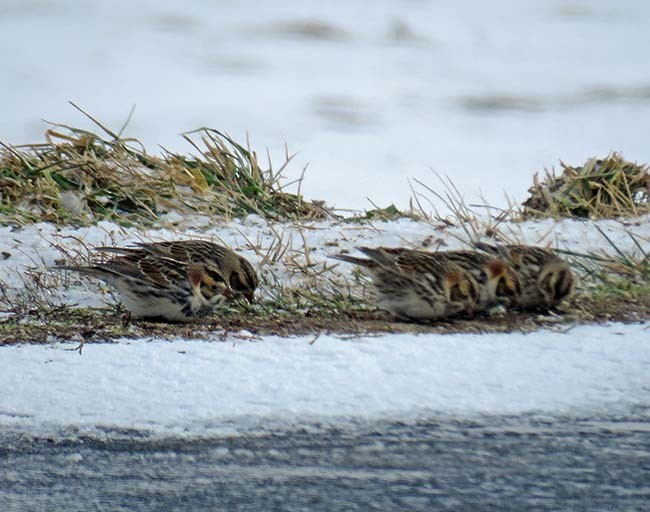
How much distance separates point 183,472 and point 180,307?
1718mm

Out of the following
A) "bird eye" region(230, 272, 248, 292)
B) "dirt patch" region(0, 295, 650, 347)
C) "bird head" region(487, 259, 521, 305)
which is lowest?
"dirt patch" region(0, 295, 650, 347)

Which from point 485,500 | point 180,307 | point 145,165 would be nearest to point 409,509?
point 485,500

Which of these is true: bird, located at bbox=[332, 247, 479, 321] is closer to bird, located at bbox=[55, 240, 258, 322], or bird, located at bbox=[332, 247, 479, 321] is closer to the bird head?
the bird head

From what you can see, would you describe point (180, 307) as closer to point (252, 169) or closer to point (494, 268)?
point (494, 268)

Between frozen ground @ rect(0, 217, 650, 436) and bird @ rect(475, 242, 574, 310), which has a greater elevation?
bird @ rect(475, 242, 574, 310)

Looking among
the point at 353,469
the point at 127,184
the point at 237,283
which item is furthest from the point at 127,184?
the point at 353,469

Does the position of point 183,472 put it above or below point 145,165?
below

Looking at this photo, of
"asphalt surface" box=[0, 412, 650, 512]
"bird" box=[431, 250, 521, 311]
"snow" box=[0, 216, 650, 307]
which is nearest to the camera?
"asphalt surface" box=[0, 412, 650, 512]

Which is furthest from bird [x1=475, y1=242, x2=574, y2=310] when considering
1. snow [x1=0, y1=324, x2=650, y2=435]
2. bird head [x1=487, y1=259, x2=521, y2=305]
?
snow [x1=0, y1=324, x2=650, y2=435]

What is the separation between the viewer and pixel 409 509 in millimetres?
2936

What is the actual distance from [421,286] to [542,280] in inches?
20.6

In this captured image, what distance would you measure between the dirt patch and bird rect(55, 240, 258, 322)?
0.20 ft

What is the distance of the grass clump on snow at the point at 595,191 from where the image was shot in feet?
23.0

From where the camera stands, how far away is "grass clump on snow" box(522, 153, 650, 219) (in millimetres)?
7012
